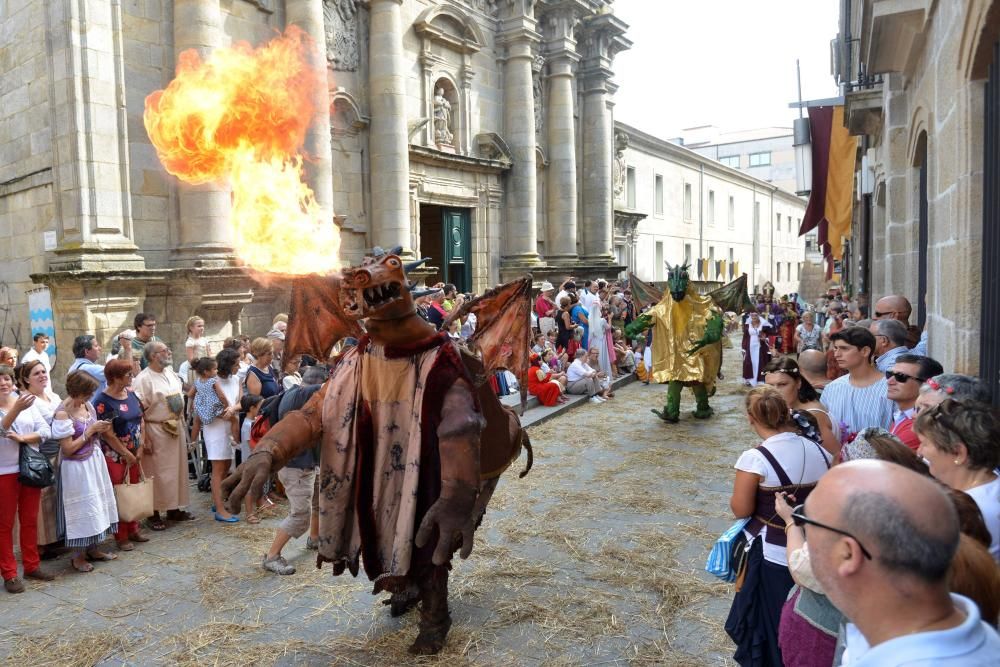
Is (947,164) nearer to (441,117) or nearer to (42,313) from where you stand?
(42,313)

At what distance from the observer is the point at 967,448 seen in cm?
257

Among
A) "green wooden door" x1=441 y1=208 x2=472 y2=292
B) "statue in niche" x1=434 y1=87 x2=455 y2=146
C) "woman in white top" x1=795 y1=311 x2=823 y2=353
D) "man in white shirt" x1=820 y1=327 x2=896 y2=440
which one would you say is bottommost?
"woman in white top" x1=795 y1=311 x2=823 y2=353

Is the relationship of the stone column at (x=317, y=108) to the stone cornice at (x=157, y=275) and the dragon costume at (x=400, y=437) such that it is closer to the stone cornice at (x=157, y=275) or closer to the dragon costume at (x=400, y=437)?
the stone cornice at (x=157, y=275)

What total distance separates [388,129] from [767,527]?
12.3 meters

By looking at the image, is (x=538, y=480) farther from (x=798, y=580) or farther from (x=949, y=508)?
(x=949, y=508)

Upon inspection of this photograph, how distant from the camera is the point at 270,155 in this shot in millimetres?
10289

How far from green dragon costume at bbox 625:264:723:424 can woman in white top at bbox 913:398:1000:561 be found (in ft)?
24.7

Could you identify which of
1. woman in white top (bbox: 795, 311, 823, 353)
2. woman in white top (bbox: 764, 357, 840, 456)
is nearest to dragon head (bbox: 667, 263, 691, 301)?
woman in white top (bbox: 795, 311, 823, 353)

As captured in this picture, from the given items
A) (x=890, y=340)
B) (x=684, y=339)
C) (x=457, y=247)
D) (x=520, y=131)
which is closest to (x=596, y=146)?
(x=520, y=131)

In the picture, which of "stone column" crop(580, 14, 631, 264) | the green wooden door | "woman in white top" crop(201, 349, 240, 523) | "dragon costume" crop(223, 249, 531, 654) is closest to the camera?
"dragon costume" crop(223, 249, 531, 654)

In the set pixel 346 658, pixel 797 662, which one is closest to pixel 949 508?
pixel 797 662

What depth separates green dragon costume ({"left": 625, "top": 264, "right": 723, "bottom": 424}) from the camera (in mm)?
10297

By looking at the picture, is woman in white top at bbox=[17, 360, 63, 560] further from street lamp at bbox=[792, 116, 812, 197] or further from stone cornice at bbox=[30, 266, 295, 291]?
street lamp at bbox=[792, 116, 812, 197]

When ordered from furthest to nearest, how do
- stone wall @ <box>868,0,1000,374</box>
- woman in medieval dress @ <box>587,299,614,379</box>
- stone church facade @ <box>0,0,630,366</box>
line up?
woman in medieval dress @ <box>587,299,614,379</box>, stone church facade @ <box>0,0,630,366</box>, stone wall @ <box>868,0,1000,374</box>
